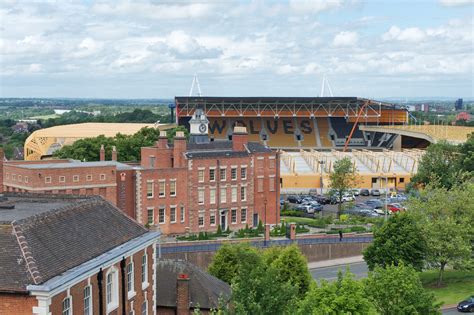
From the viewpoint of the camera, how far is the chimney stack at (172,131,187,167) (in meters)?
72.7

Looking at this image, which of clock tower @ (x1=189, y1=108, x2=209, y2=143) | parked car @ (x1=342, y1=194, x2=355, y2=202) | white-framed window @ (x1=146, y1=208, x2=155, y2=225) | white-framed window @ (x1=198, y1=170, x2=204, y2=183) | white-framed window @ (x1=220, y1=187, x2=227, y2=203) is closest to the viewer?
white-framed window @ (x1=146, y1=208, x2=155, y2=225)

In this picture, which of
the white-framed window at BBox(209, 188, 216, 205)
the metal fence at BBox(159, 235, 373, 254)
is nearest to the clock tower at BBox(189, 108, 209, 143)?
the white-framed window at BBox(209, 188, 216, 205)

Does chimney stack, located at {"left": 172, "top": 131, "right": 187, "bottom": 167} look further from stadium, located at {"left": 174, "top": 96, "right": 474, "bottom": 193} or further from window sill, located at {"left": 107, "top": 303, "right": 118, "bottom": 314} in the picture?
stadium, located at {"left": 174, "top": 96, "right": 474, "bottom": 193}

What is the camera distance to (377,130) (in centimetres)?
15650

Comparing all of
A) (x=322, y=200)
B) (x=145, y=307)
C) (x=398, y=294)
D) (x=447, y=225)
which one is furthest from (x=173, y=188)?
(x=398, y=294)

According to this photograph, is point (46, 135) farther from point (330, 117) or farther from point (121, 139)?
point (330, 117)

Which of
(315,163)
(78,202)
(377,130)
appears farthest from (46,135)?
(78,202)

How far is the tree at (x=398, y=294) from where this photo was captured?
118ft

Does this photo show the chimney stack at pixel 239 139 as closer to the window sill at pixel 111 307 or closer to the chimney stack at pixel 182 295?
the chimney stack at pixel 182 295

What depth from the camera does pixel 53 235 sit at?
1089 inches

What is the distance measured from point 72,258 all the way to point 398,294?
54.3 feet

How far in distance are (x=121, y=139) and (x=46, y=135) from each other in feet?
147

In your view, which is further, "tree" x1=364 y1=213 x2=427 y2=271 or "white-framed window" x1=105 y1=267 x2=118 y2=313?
"tree" x1=364 y1=213 x2=427 y2=271

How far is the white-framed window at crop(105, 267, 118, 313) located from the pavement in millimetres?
29765
